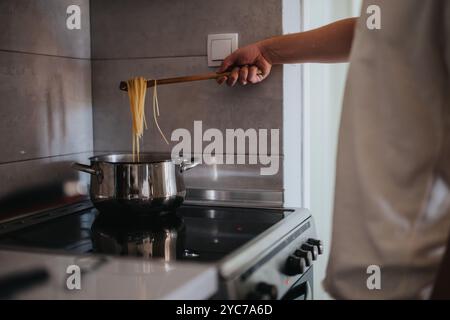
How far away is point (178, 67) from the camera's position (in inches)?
58.2

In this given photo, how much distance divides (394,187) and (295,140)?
2.42 feet

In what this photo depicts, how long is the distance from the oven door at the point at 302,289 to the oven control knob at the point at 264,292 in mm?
116

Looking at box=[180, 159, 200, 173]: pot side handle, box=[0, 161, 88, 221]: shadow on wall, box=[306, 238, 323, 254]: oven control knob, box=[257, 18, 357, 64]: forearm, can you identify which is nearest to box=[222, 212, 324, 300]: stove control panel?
box=[306, 238, 323, 254]: oven control knob

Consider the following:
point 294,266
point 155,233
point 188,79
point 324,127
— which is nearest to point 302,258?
point 294,266

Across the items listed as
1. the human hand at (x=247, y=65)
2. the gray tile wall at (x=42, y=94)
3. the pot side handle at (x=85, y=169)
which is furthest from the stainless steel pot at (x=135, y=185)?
the human hand at (x=247, y=65)

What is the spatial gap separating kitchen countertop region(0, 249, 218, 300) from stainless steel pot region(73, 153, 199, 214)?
0.98ft

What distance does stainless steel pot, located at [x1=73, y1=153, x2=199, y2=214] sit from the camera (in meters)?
1.20

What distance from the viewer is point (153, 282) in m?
0.77

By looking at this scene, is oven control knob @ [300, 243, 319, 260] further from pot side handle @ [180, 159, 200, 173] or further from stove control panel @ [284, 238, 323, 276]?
pot side handle @ [180, 159, 200, 173]

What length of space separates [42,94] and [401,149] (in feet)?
3.19

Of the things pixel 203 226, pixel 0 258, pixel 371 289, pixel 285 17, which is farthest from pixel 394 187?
pixel 285 17

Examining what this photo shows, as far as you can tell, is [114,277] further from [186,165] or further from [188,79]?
[188,79]

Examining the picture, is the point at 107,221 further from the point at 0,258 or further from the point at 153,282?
the point at 153,282

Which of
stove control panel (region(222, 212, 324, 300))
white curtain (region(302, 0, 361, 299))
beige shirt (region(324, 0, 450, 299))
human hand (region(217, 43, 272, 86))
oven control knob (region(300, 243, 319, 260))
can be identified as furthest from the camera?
white curtain (region(302, 0, 361, 299))
